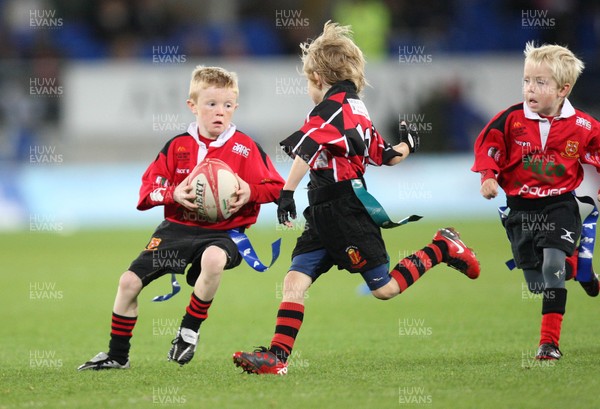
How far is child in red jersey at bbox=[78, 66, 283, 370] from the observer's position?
6938mm

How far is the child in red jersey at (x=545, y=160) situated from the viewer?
7172mm

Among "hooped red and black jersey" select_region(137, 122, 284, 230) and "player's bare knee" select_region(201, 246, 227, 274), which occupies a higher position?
"hooped red and black jersey" select_region(137, 122, 284, 230)

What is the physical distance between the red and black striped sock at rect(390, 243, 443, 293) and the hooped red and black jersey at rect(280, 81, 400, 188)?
68 centimetres

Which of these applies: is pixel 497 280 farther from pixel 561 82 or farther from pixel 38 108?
pixel 38 108

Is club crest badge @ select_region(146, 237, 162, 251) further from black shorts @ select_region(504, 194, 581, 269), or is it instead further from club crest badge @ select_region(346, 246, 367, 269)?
black shorts @ select_region(504, 194, 581, 269)

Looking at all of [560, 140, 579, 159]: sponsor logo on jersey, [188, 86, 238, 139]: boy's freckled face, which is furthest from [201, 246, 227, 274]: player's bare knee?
[560, 140, 579, 159]: sponsor logo on jersey

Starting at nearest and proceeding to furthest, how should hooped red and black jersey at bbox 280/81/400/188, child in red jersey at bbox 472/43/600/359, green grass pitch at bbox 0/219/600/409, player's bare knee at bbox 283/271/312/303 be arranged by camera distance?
green grass pitch at bbox 0/219/600/409 → hooped red and black jersey at bbox 280/81/400/188 → player's bare knee at bbox 283/271/312/303 → child in red jersey at bbox 472/43/600/359

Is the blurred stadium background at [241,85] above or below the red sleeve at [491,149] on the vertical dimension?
below

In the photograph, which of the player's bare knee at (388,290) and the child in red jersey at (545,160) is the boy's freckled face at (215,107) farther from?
the child in red jersey at (545,160)

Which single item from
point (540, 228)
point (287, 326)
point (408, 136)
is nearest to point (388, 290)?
point (287, 326)

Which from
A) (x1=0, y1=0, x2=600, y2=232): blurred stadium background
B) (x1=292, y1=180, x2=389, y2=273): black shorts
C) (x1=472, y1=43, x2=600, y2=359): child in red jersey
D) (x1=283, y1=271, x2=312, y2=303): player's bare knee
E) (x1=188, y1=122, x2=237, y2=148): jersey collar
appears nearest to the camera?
(x1=292, y1=180, x2=389, y2=273): black shorts

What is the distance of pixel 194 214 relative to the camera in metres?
7.24

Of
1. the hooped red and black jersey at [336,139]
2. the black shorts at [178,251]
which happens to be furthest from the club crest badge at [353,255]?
the black shorts at [178,251]

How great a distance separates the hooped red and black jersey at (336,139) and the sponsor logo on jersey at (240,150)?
653 mm
